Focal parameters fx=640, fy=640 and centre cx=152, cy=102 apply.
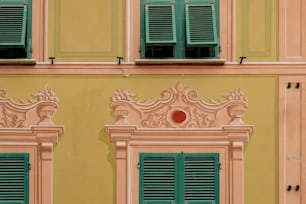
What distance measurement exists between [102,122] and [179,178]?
1542 millimetres

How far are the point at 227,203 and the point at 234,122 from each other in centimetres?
131

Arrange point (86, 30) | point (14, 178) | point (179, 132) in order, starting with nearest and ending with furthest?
1. point (14, 178)
2. point (179, 132)
3. point (86, 30)

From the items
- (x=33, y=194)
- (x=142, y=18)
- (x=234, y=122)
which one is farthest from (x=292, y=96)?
(x=33, y=194)

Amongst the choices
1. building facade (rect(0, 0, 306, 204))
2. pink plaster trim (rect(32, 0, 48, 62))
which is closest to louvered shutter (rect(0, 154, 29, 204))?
building facade (rect(0, 0, 306, 204))

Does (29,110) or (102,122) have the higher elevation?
(29,110)

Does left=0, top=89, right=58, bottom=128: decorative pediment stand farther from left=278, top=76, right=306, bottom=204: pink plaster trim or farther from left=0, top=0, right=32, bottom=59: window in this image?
left=278, top=76, right=306, bottom=204: pink plaster trim

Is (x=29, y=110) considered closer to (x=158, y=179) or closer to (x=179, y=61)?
(x=158, y=179)

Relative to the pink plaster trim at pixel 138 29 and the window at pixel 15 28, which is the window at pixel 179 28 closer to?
the pink plaster trim at pixel 138 29

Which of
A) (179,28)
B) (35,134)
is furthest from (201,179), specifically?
(35,134)

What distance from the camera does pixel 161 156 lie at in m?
10.3

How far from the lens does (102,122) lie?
10.4 metres

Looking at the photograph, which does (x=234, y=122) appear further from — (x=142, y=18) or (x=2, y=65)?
(x=2, y=65)

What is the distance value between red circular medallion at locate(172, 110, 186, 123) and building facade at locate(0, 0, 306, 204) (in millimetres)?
23

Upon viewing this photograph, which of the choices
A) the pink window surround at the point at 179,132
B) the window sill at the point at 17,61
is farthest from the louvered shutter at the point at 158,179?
the window sill at the point at 17,61
